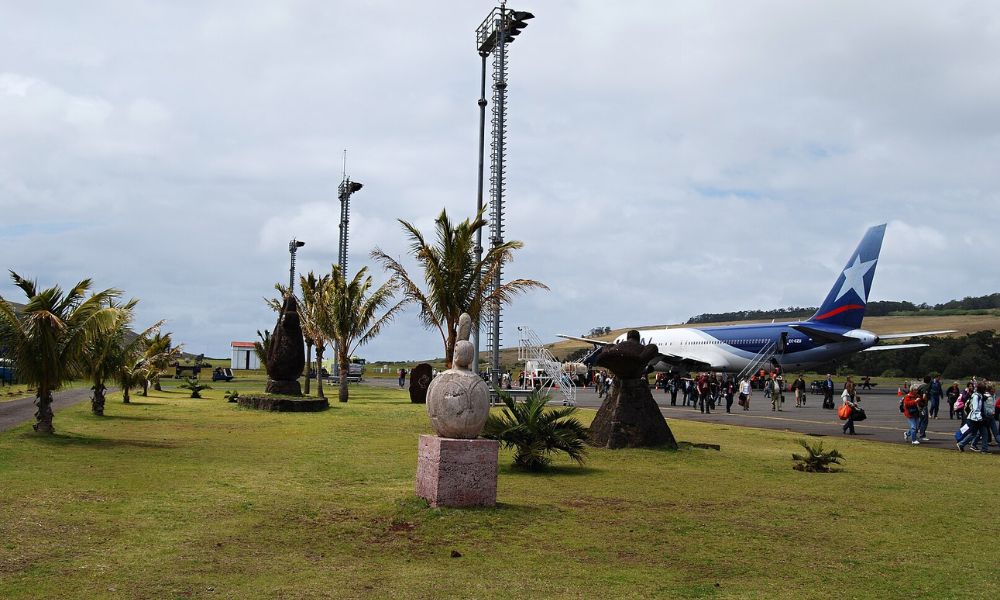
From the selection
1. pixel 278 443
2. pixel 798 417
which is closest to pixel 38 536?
pixel 278 443

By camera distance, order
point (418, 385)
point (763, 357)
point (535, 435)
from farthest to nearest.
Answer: point (763, 357), point (418, 385), point (535, 435)

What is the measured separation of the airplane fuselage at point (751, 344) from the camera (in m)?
51.4

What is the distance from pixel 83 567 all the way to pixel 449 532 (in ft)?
10.2

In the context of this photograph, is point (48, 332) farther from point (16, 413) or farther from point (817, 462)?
point (817, 462)

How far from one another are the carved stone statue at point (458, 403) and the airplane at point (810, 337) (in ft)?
131

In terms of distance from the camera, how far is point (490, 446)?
8711 mm

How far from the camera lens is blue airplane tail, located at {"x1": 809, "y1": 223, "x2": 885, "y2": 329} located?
165 ft

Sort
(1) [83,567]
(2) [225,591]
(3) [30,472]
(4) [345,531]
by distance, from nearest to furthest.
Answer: (2) [225,591] → (1) [83,567] → (4) [345,531] → (3) [30,472]

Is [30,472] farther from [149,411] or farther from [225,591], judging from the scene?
[149,411]

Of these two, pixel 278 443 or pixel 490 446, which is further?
pixel 278 443

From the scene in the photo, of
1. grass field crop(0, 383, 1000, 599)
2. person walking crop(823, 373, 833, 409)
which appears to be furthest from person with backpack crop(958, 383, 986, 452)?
person walking crop(823, 373, 833, 409)

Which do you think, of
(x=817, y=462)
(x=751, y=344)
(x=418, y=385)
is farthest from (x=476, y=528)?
(x=751, y=344)

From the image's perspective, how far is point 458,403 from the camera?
8.56 metres

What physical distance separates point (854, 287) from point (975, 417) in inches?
1453
